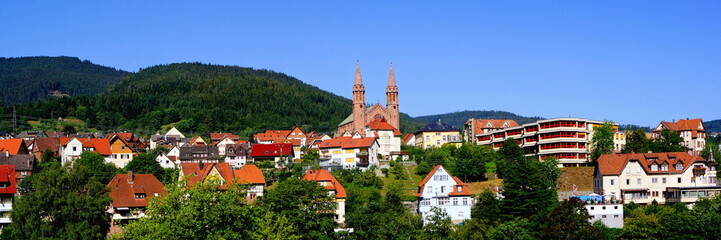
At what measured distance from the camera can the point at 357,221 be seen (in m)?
73.7

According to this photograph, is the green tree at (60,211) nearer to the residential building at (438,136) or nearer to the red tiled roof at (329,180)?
the red tiled roof at (329,180)

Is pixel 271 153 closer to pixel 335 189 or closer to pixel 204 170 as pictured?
pixel 204 170

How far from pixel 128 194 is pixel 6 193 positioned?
13.0m

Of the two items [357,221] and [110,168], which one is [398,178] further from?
[110,168]

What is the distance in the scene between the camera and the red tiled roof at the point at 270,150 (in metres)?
117

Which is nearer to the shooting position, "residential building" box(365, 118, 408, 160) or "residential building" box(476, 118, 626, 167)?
"residential building" box(476, 118, 626, 167)

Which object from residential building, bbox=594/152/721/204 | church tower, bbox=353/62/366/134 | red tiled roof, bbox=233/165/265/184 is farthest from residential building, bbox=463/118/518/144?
red tiled roof, bbox=233/165/265/184

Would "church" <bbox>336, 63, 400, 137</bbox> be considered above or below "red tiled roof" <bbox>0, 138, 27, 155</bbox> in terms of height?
above

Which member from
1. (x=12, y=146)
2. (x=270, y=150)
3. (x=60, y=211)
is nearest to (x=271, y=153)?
(x=270, y=150)

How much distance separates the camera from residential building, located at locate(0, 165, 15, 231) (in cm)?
7994

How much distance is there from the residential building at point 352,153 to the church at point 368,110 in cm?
2041

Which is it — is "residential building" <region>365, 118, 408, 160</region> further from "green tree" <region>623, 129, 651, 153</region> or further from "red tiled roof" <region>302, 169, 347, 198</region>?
"red tiled roof" <region>302, 169, 347, 198</region>

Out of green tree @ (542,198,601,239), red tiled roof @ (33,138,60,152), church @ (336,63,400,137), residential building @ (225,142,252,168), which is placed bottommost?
green tree @ (542,198,601,239)

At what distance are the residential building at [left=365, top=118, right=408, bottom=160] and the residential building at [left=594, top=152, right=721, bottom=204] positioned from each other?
44.3 meters
